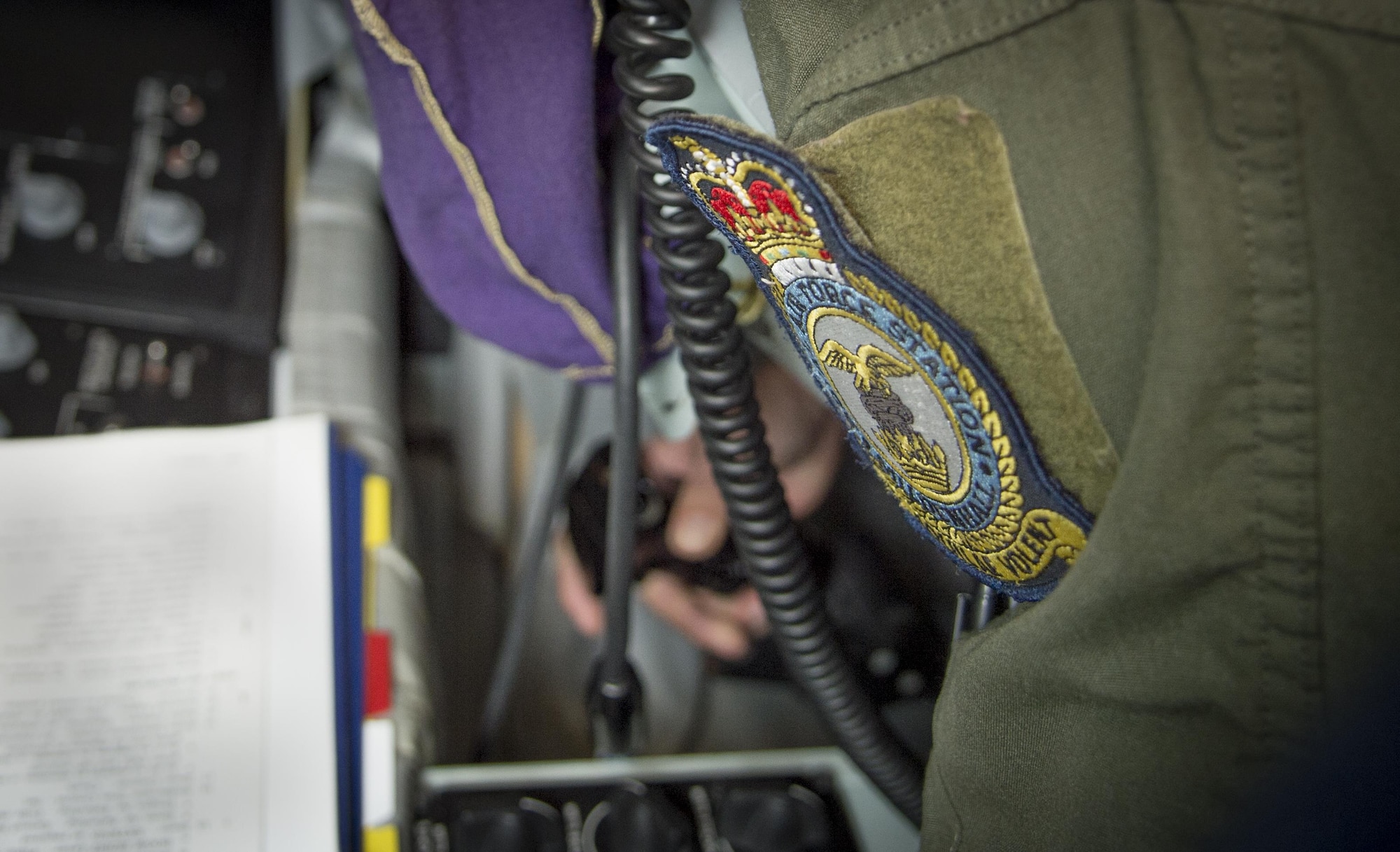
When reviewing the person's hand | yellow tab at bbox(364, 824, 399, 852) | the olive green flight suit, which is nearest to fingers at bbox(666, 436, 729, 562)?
the person's hand

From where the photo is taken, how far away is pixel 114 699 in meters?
0.56

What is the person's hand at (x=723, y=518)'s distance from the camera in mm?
775

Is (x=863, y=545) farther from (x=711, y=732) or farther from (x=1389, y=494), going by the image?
(x=1389, y=494)

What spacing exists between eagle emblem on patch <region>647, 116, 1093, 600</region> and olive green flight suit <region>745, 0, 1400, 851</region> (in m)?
0.01

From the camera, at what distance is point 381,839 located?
55 centimetres

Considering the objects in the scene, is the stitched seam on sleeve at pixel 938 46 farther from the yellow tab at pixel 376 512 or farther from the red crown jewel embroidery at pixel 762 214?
the yellow tab at pixel 376 512

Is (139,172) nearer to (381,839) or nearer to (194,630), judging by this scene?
(194,630)

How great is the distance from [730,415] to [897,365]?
7.2 inches

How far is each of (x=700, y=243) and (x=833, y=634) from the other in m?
0.24

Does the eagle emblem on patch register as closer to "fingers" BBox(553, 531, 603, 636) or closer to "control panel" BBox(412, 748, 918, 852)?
"control panel" BBox(412, 748, 918, 852)

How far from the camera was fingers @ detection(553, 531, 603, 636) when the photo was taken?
2.68ft

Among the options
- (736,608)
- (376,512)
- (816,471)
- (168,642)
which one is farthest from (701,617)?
(168,642)

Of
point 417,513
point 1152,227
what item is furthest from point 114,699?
point 1152,227

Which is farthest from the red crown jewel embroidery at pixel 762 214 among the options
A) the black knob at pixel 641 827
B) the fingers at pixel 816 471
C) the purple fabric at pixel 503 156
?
the fingers at pixel 816 471
